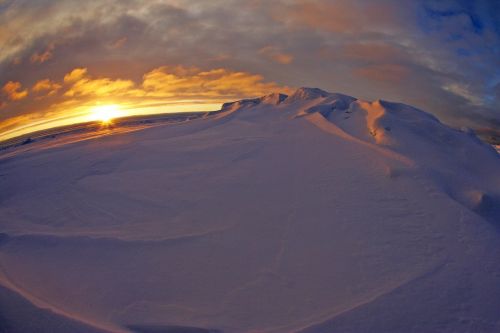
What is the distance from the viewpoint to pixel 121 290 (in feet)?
7.22

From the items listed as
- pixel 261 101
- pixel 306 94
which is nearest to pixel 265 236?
pixel 306 94

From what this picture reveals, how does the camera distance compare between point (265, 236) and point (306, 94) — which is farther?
point (306, 94)

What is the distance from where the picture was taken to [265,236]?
2660 mm

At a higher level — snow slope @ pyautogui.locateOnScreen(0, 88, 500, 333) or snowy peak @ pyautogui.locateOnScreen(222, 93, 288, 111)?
snowy peak @ pyautogui.locateOnScreen(222, 93, 288, 111)

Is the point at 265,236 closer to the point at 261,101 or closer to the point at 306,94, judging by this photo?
the point at 306,94

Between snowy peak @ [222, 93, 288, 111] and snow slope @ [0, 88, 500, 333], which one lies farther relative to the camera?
snowy peak @ [222, 93, 288, 111]

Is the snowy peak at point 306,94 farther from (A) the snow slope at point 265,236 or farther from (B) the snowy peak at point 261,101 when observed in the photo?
(A) the snow slope at point 265,236

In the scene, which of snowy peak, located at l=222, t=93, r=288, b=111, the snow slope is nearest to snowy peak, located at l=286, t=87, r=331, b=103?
snowy peak, located at l=222, t=93, r=288, b=111

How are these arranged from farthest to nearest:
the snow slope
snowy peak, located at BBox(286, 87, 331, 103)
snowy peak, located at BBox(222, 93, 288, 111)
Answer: snowy peak, located at BBox(222, 93, 288, 111) → snowy peak, located at BBox(286, 87, 331, 103) → the snow slope

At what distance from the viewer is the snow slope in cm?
197

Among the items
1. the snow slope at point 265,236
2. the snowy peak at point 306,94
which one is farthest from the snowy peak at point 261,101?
the snow slope at point 265,236

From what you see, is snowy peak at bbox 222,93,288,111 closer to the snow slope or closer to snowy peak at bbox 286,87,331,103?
snowy peak at bbox 286,87,331,103

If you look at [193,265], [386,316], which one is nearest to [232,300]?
[193,265]

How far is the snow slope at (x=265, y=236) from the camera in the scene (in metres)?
1.97
